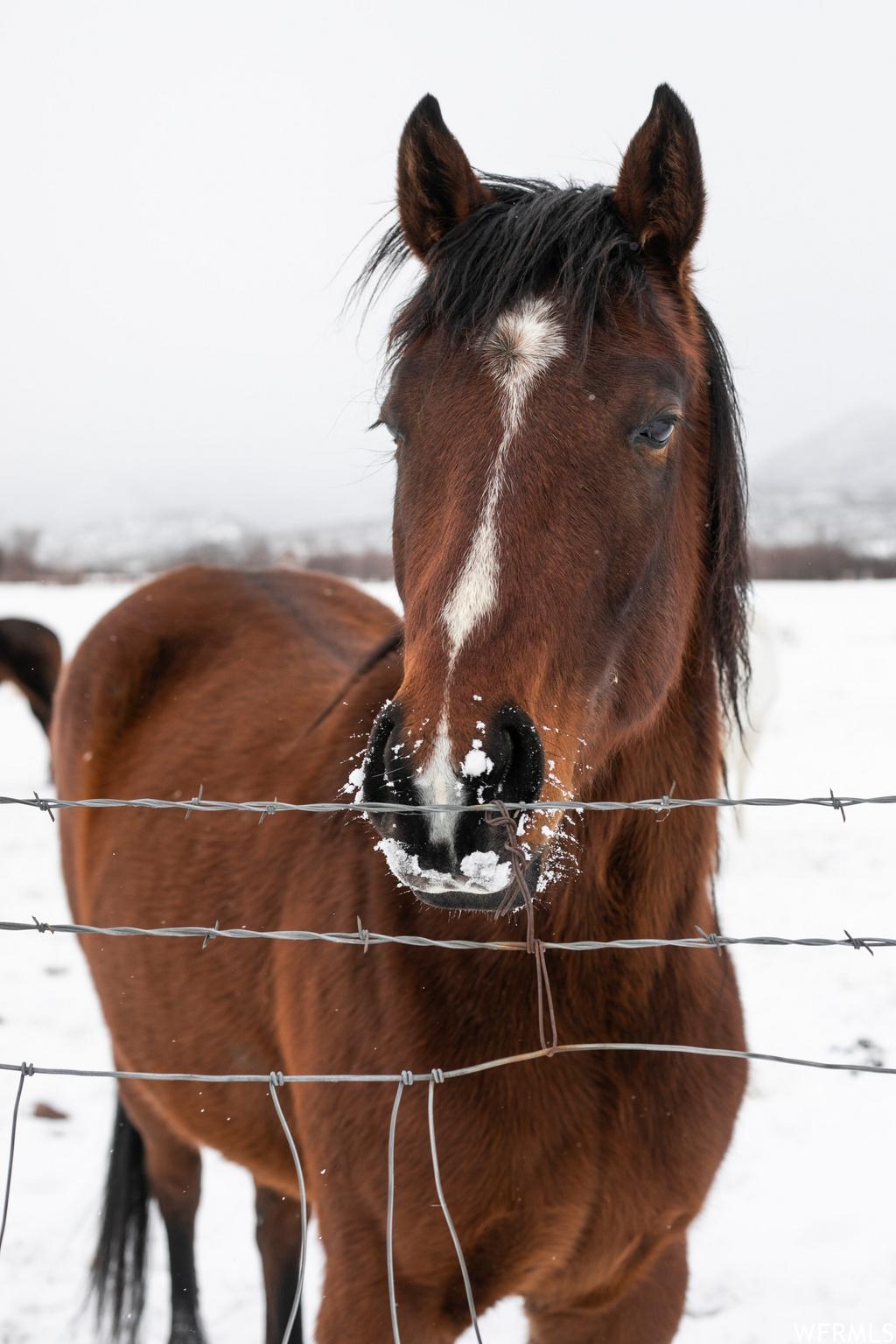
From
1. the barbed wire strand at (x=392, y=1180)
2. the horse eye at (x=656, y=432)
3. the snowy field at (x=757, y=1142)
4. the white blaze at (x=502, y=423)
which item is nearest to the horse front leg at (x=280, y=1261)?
the snowy field at (x=757, y=1142)

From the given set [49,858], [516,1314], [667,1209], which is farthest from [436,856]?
[49,858]

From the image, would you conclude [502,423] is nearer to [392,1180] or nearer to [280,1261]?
[392,1180]

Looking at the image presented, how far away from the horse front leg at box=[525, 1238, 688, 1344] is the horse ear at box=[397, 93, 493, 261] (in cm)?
224

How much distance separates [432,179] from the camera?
6.03 ft

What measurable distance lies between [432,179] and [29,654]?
379 centimetres

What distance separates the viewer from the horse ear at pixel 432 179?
5.88ft

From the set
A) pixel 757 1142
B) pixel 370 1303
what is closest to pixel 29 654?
pixel 370 1303

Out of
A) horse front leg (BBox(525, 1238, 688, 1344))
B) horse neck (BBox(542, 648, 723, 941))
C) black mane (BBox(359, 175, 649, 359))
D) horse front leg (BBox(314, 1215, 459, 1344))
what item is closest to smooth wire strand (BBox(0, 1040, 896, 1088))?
horse neck (BBox(542, 648, 723, 941))

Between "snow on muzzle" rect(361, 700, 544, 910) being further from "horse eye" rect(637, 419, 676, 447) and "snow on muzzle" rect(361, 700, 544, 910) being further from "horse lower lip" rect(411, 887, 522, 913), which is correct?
"horse eye" rect(637, 419, 676, 447)

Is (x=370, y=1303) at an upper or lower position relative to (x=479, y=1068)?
lower

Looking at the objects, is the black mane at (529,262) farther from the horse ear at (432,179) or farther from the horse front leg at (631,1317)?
the horse front leg at (631,1317)

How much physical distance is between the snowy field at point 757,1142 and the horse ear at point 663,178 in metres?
1.56

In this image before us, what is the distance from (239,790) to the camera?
2.54 meters

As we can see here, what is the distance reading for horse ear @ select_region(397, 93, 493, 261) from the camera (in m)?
1.79
